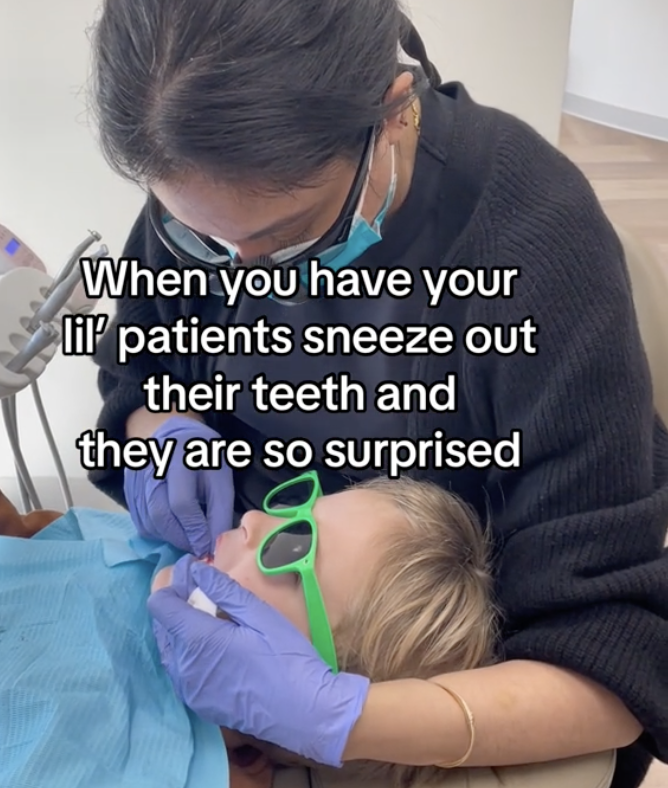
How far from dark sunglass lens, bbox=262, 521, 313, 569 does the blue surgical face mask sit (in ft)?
0.87

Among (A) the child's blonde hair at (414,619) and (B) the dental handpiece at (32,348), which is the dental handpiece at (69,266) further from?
(A) the child's blonde hair at (414,619)

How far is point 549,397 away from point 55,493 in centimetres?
118

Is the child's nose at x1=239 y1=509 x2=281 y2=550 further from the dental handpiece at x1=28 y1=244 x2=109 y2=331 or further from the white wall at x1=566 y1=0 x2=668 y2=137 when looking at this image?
the white wall at x1=566 y1=0 x2=668 y2=137

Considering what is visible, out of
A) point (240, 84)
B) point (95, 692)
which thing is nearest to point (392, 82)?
point (240, 84)

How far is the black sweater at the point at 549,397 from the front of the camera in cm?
79

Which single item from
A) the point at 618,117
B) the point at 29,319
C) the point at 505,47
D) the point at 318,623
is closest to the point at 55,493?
the point at 29,319

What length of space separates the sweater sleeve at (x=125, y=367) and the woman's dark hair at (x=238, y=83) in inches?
15.9

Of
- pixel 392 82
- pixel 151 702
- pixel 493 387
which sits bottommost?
pixel 151 702

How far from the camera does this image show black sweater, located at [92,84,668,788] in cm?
79

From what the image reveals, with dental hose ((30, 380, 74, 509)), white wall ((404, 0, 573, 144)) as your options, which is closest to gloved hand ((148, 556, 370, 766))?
dental hose ((30, 380, 74, 509))

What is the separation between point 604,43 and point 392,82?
365 cm

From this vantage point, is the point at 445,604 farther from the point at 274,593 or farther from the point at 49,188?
the point at 49,188

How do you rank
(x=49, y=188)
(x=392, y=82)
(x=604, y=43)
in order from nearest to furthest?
(x=392, y=82), (x=49, y=188), (x=604, y=43)

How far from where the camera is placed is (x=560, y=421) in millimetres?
809
